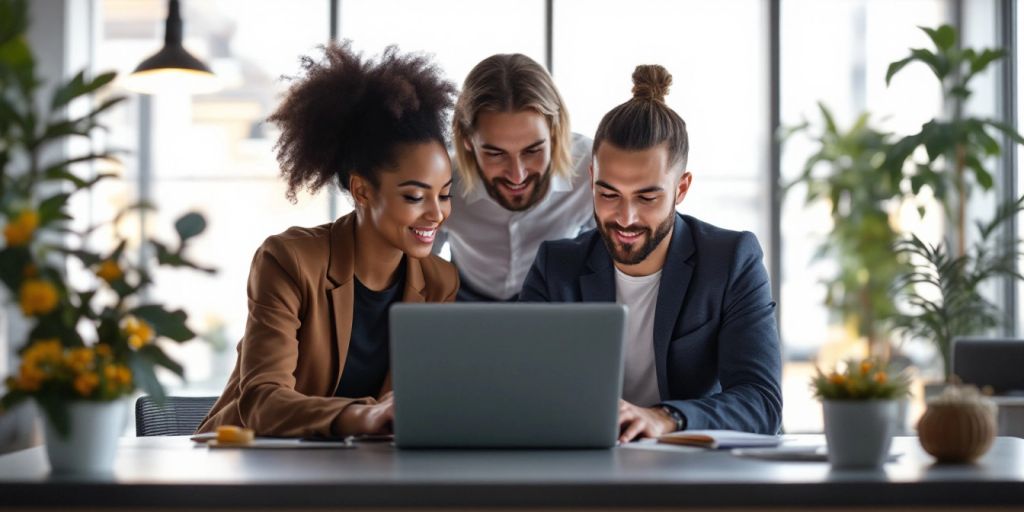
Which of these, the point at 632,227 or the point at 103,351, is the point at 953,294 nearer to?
the point at 632,227

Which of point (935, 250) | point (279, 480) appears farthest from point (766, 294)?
point (935, 250)

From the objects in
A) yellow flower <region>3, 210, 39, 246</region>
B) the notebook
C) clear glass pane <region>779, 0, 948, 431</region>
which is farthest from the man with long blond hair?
clear glass pane <region>779, 0, 948, 431</region>

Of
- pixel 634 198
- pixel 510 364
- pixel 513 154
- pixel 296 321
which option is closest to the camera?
pixel 510 364

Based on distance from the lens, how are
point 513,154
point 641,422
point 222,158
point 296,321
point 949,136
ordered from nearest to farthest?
point 641,422 → point 296,321 → point 513,154 → point 949,136 → point 222,158

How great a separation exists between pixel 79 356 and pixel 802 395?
16.8 ft

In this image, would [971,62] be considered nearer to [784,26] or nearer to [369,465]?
[784,26]

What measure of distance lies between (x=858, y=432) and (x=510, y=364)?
484 millimetres

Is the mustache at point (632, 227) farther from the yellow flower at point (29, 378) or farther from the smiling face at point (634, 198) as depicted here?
the yellow flower at point (29, 378)

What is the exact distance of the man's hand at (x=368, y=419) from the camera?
6.72 ft

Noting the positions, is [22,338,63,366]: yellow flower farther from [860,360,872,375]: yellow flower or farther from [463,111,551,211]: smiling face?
[463,111,551,211]: smiling face

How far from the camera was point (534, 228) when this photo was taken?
3.06m

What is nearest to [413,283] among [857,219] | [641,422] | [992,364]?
[641,422]

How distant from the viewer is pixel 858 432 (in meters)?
1.62

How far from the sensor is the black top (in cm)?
253
